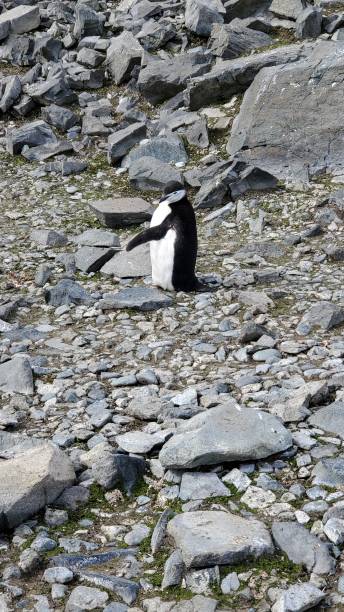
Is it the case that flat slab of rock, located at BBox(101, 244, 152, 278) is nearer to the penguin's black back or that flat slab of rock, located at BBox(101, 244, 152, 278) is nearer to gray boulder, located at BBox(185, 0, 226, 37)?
the penguin's black back

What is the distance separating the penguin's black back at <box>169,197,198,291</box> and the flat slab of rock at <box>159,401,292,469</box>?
3051 mm

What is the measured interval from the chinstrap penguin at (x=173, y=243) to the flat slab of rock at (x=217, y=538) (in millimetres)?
3748

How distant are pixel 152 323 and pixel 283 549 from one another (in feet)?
11.0

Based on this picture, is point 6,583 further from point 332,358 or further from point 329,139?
point 329,139

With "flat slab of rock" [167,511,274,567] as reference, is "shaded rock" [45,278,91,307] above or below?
below

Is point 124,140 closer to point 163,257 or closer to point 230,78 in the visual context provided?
point 230,78

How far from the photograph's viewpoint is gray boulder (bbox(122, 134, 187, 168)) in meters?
10.7

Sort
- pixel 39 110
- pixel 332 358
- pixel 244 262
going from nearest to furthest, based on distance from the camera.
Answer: pixel 332 358 < pixel 244 262 < pixel 39 110

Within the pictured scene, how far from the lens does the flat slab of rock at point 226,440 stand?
4.24m

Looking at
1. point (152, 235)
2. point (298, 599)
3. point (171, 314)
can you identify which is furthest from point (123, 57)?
point (298, 599)

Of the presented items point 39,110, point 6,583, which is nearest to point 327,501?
point 6,583

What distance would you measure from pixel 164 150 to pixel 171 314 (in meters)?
4.26

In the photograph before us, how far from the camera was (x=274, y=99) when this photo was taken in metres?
10.2

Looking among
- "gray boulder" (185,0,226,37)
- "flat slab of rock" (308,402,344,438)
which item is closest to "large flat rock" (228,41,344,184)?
"gray boulder" (185,0,226,37)
